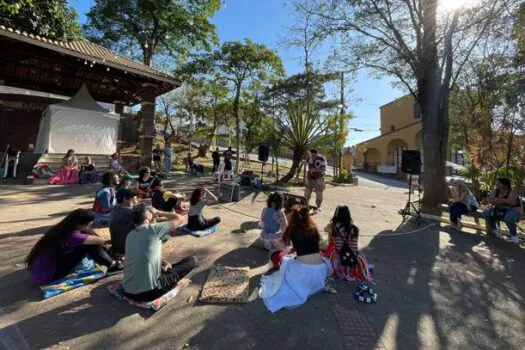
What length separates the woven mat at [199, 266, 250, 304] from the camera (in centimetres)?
332

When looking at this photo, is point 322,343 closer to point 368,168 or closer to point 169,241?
point 169,241

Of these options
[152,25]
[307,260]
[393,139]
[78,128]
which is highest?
[152,25]

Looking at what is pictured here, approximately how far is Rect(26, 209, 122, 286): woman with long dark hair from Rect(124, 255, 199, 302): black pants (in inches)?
35.1

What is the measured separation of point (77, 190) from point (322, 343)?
898 centimetres

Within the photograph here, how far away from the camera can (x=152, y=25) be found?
2044 centimetres

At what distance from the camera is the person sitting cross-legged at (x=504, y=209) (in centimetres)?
635

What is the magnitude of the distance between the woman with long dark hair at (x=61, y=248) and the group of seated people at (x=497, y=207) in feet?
25.3

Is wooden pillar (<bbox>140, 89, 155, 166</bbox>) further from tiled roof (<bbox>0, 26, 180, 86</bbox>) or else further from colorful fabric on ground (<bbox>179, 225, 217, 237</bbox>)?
colorful fabric on ground (<bbox>179, 225, 217, 237</bbox>)

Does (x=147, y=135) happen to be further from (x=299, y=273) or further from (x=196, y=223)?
(x=299, y=273)

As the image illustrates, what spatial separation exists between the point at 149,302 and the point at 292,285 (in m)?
1.56

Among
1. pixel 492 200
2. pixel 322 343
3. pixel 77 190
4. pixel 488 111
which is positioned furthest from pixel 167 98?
pixel 322 343

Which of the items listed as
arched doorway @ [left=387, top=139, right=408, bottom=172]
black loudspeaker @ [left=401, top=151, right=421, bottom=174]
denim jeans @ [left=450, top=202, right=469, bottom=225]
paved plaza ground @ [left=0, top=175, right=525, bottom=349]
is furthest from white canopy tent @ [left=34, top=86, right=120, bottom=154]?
arched doorway @ [left=387, top=139, right=408, bottom=172]

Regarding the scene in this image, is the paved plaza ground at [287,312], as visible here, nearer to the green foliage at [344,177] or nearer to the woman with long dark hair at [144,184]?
the woman with long dark hair at [144,184]

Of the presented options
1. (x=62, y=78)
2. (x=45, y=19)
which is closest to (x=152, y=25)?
(x=62, y=78)
